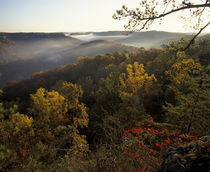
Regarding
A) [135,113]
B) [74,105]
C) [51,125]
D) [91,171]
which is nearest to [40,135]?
[51,125]

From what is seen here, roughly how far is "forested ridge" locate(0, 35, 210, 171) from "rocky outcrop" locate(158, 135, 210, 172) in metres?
0.67

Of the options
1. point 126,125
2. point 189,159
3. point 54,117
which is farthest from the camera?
point 54,117

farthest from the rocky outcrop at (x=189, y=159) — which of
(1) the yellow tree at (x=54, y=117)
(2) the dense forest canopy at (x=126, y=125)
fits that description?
(1) the yellow tree at (x=54, y=117)

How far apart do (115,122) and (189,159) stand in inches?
110

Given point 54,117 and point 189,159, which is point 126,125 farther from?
point 54,117

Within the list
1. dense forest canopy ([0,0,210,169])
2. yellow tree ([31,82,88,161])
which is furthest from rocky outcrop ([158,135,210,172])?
yellow tree ([31,82,88,161])

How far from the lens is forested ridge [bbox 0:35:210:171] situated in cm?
536

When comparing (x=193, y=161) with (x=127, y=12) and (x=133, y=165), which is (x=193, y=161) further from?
(x=127, y=12)

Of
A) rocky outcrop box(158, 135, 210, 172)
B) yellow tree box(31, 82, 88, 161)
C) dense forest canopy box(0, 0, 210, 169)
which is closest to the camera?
rocky outcrop box(158, 135, 210, 172)

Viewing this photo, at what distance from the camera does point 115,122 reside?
5582mm

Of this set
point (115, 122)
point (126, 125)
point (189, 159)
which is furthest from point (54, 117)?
point (189, 159)

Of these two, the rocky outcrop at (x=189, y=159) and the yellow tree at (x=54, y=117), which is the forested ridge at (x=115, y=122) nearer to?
the yellow tree at (x=54, y=117)

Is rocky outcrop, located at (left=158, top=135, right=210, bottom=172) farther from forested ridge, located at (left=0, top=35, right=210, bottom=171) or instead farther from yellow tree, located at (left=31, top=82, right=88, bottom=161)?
yellow tree, located at (left=31, top=82, right=88, bottom=161)

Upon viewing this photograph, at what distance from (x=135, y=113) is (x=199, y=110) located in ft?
22.4
